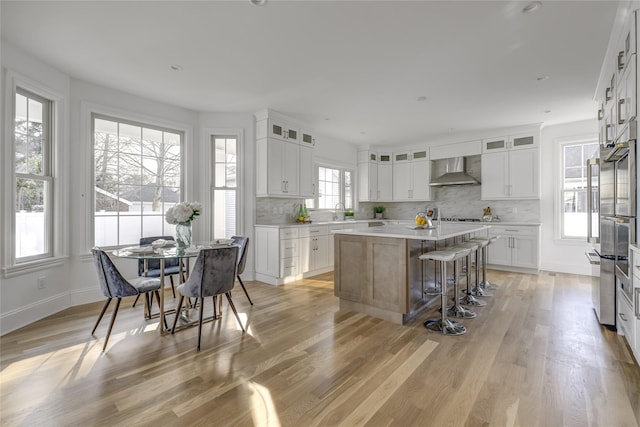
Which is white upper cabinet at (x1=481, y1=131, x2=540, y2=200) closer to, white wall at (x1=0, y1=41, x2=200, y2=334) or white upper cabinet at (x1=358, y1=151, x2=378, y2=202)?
white upper cabinet at (x1=358, y1=151, x2=378, y2=202)

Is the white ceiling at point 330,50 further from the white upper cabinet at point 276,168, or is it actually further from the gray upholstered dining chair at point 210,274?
the gray upholstered dining chair at point 210,274

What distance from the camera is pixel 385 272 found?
10.1ft

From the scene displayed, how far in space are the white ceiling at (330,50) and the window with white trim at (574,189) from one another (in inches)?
40.7

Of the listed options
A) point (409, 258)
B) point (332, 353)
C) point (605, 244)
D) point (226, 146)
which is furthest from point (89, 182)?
point (605, 244)

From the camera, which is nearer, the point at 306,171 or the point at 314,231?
the point at 314,231

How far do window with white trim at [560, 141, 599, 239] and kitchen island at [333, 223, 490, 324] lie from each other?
3525 millimetres

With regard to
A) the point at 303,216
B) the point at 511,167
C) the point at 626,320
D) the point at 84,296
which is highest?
the point at 511,167

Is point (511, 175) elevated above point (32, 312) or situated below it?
above

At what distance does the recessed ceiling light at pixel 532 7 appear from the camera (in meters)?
2.23

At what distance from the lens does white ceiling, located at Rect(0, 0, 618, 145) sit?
92.3 inches

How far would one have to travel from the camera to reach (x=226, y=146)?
16.0 feet

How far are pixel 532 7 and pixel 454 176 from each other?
4.07 meters

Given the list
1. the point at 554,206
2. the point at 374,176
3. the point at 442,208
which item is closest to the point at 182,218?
the point at 374,176

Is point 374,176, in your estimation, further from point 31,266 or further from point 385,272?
point 31,266
